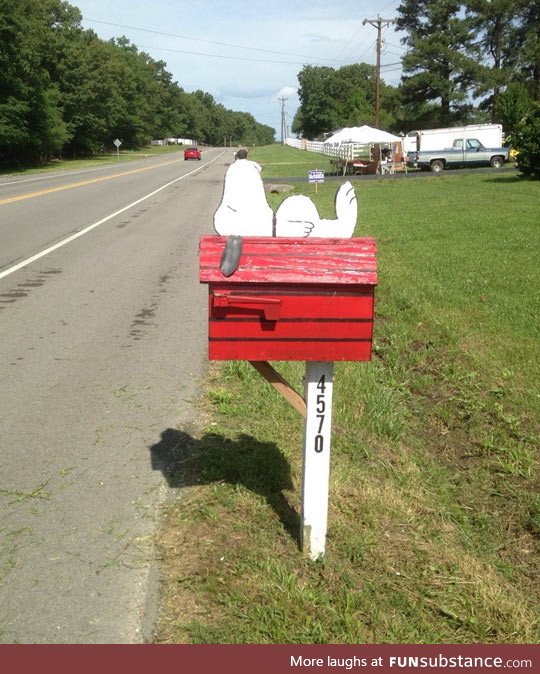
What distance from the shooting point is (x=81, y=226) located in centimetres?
1543

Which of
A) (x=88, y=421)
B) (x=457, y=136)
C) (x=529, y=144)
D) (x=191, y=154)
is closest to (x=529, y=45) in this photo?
(x=457, y=136)

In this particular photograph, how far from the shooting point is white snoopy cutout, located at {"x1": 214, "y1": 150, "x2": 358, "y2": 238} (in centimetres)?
299

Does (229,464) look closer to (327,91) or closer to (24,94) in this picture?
(24,94)

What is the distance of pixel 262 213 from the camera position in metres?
3.02

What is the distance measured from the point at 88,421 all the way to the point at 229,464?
1.29 meters

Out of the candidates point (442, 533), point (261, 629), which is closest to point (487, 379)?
point (442, 533)

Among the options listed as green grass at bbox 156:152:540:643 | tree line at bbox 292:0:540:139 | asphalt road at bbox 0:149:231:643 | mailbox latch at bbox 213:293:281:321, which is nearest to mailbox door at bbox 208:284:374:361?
mailbox latch at bbox 213:293:281:321

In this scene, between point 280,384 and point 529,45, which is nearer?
point 280,384

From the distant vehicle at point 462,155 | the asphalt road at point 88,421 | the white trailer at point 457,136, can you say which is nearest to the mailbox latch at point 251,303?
the asphalt road at point 88,421

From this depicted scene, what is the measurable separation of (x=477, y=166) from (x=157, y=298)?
32.3 m

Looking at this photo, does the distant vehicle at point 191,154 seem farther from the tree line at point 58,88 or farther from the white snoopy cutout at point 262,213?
the white snoopy cutout at point 262,213

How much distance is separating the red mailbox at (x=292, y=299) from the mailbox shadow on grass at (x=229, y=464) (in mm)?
1061

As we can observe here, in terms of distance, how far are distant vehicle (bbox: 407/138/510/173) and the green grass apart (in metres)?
30.5

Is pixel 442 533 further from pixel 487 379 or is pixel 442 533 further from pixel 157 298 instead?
pixel 157 298
